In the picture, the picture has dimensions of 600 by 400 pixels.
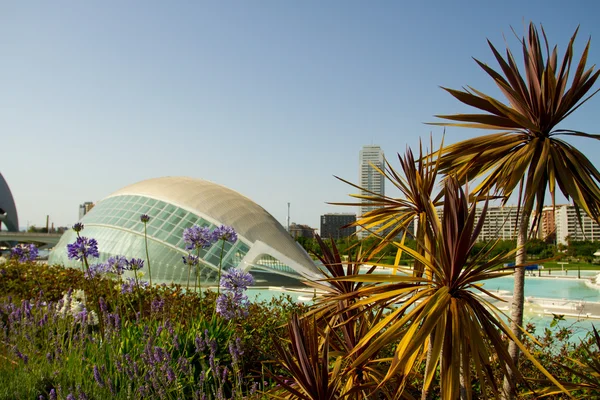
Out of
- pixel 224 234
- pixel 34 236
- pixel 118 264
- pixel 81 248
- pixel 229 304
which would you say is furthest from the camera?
pixel 34 236

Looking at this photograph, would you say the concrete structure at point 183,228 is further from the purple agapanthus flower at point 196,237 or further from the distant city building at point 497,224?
the distant city building at point 497,224

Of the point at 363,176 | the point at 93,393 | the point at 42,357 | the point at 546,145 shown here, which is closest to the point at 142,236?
the point at 42,357

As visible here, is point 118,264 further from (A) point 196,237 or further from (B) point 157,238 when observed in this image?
(B) point 157,238

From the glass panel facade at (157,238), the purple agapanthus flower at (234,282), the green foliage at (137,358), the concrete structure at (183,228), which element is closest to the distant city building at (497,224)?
the green foliage at (137,358)

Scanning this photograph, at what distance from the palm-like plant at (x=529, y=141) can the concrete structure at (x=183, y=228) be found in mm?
14268

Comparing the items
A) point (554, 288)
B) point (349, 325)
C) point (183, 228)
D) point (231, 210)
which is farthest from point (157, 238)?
point (554, 288)

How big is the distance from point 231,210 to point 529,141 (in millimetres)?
17863

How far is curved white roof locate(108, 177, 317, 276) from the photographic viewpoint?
19531 mm

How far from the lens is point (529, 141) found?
10.5ft

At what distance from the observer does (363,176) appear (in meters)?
153

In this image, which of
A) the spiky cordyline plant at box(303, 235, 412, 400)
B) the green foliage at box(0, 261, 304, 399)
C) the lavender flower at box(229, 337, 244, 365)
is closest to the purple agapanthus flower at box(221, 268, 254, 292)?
the green foliage at box(0, 261, 304, 399)

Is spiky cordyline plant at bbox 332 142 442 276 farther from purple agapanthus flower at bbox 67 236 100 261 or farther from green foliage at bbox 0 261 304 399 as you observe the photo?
purple agapanthus flower at bbox 67 236 100 261

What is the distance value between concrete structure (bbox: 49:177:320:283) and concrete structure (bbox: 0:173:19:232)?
203 feet

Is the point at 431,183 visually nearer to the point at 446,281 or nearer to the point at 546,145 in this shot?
the point at 546,145
